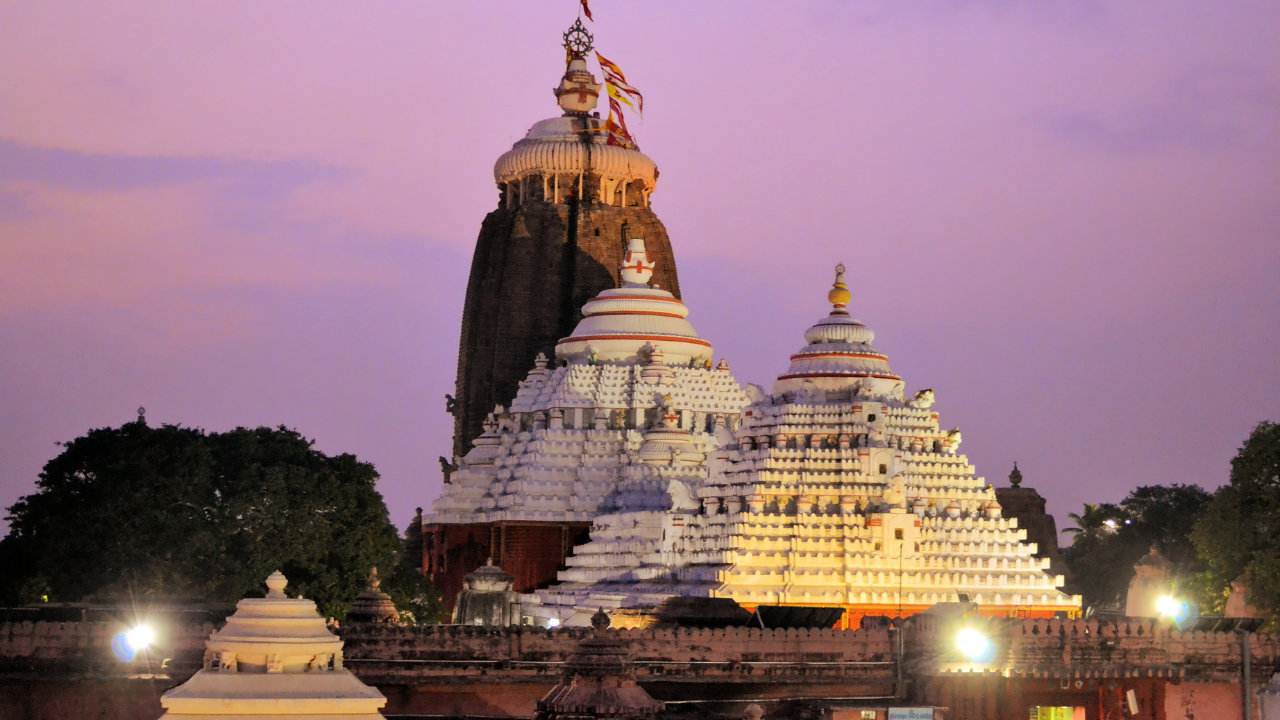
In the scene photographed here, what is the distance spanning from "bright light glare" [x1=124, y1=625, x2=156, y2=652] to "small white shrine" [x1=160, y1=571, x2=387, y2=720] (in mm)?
23671

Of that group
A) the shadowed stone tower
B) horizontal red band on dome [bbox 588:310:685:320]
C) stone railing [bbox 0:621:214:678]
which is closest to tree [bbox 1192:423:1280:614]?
horizontal red band on dome [bbox 588:310:685:320]

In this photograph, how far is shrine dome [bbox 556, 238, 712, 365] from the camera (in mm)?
82875

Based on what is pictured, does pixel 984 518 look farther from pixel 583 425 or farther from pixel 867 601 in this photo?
pixel 583 425

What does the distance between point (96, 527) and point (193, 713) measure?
45306 mm

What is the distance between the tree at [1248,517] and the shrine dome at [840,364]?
9.84 metres

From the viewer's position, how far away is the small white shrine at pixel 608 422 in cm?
7794

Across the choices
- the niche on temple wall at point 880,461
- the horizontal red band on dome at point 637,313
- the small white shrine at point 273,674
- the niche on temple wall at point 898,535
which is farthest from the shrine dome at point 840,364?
the small white shrine at point 273,674

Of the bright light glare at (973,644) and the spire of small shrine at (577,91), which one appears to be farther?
the spire of small shrine at (577,91)

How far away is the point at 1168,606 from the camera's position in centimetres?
5978

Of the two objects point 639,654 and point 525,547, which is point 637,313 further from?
point 639,654

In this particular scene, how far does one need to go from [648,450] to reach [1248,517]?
21.6 meters

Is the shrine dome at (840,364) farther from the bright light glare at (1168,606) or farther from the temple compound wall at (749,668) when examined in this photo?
the temple compound wall at (749,668)

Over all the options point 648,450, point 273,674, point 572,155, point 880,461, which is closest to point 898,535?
point 880,461

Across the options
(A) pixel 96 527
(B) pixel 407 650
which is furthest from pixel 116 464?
(B) pixel 407 650
